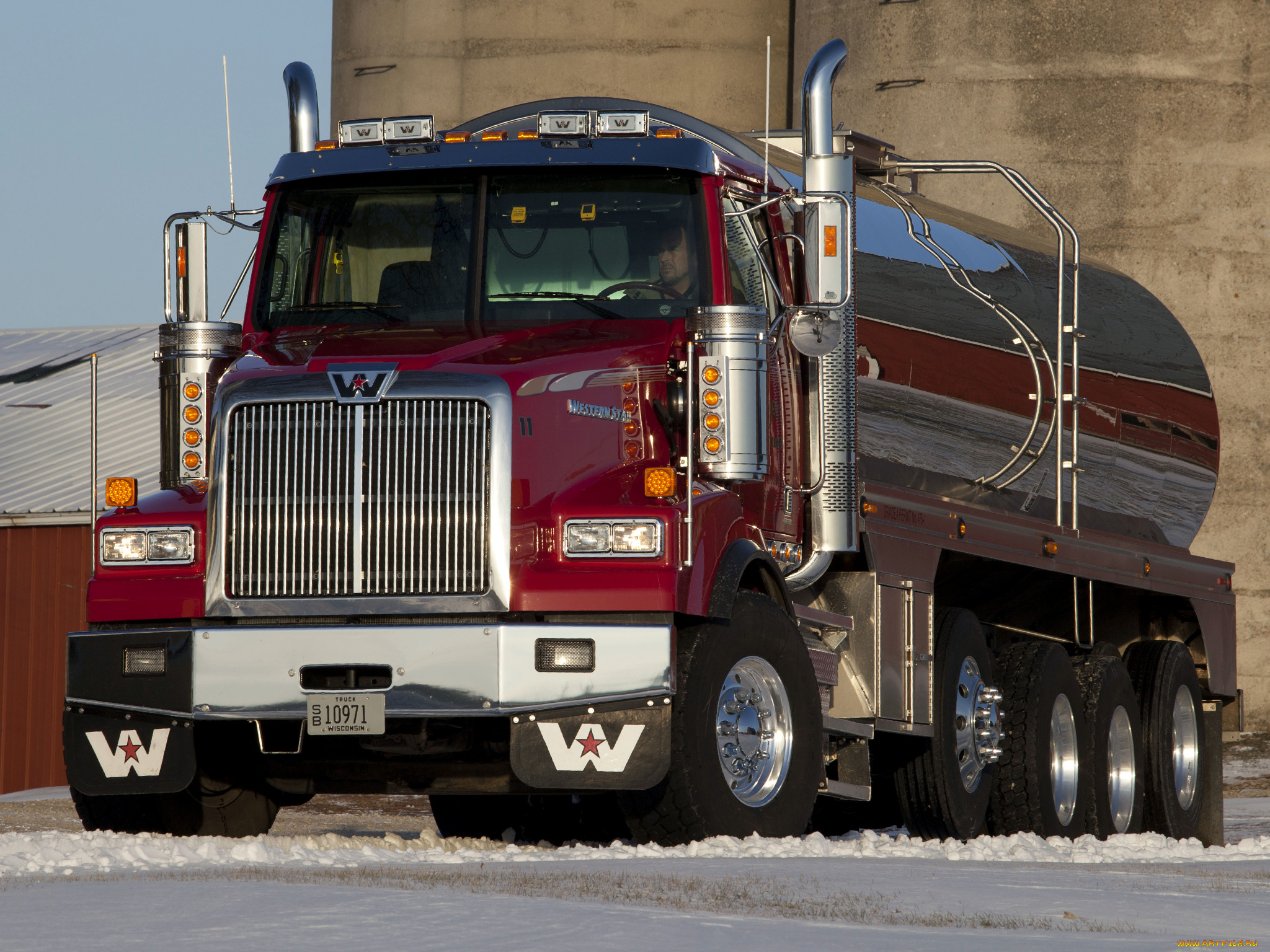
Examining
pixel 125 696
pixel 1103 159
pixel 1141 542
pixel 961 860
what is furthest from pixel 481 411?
pixel 1103 159

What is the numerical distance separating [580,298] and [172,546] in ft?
6.54

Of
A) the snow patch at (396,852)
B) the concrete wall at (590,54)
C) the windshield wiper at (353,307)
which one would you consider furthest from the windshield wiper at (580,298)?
the concrete wall at (590,54)

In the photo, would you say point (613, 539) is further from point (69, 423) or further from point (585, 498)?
point (69, 423)

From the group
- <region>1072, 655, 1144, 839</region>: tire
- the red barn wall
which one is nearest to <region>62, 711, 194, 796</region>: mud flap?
<region>1072, 655, 1144, 839</region>: tire

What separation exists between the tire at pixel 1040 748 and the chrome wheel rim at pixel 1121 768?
0.49 metres

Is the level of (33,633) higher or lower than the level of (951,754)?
higher

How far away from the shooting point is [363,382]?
8.08 meters

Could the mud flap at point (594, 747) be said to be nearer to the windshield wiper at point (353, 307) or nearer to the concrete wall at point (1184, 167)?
the windshield wiper at point (353, 307)

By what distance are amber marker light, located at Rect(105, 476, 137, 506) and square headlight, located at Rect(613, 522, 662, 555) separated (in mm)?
1974

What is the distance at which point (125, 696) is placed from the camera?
324 inches

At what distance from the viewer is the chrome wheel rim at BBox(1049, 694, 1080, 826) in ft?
39.0

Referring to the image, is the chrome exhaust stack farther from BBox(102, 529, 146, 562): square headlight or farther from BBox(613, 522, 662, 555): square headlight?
BBox(102, 529, 146, 562): square headlight

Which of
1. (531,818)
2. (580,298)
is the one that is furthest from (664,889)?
(531,818)

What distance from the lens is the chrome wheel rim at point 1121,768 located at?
12.6m
